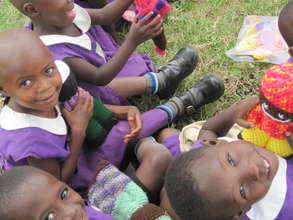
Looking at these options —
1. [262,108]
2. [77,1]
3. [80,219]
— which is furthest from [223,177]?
[77,1]

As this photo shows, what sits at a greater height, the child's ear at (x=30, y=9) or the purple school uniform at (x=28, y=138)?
the child's ear at (x=30, y=9)

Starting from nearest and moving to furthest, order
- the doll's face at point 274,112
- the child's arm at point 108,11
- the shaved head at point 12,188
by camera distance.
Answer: the shaved head at point 12,188 → the doll's face at point 274,112 → the child's arm at point 108,11

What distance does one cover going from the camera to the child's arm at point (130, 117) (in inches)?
76.1

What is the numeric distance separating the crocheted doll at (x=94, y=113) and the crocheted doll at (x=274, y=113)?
67cm

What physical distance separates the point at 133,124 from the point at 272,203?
2.67ft

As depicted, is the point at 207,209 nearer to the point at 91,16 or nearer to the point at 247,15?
the point at 91,16

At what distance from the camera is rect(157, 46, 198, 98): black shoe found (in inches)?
92.7

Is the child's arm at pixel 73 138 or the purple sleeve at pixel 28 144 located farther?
the child's arm at pixel 73 138

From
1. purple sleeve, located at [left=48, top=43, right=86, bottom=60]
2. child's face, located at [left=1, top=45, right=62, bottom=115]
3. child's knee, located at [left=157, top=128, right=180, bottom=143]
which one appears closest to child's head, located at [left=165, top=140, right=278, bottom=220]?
child's face, located at [left=1, top=45, right=62, bottom=115]

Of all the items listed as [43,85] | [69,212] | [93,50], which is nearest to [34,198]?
[69,212]

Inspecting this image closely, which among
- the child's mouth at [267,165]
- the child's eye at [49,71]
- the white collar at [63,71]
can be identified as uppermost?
the child's eye at [49,71]

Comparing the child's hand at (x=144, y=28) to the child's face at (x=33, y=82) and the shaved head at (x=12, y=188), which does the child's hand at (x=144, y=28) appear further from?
the shaved head at (x=12, y=188)

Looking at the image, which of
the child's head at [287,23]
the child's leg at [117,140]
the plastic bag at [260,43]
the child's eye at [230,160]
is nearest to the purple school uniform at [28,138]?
the child's leg at [117,140]

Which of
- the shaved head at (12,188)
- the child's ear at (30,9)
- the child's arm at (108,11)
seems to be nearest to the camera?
the shaved head at (12,188)
